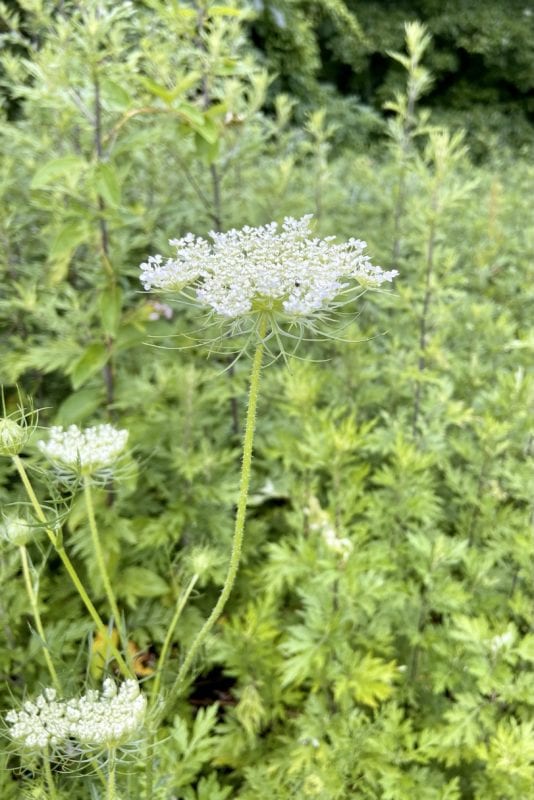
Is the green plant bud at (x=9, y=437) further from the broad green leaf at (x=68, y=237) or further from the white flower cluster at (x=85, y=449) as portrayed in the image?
the broad green leaf at (x=68, y=237)

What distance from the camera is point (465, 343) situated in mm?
3117

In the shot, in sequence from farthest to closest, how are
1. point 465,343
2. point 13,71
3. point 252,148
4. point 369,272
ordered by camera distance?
point 465,343 < point 13,71 < point 252,148 < point 369,272

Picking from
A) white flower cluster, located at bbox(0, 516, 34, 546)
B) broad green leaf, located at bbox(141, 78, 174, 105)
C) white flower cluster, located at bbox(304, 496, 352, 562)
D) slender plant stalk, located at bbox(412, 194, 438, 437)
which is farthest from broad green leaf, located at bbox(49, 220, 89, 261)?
slender plant stalk, located at bbox(412, 194, 438, 437)

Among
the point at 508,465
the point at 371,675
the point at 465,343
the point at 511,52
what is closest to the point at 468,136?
the point at 511,52

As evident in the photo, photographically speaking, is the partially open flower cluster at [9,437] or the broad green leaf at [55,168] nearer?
the partially open flower cluster at [9,437]

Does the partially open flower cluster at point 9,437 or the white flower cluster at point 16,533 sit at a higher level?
the partially open flower cluster at point 9,437

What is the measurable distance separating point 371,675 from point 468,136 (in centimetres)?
1156

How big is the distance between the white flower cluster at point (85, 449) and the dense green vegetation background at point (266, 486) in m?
0.20

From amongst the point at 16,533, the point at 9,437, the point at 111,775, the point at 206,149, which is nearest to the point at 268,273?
the point at 9,437

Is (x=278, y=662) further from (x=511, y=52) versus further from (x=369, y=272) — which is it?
(x=511, y=52)

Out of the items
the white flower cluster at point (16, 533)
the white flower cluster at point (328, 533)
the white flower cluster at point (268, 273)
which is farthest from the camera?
the white flower cluster at point (328, 533)

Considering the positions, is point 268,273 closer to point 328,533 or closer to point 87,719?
point 87,719

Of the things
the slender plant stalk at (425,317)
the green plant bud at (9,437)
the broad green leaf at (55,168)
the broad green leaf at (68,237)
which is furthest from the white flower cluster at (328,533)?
the broad green leaf at (55,168)

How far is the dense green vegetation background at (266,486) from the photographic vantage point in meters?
1.72
